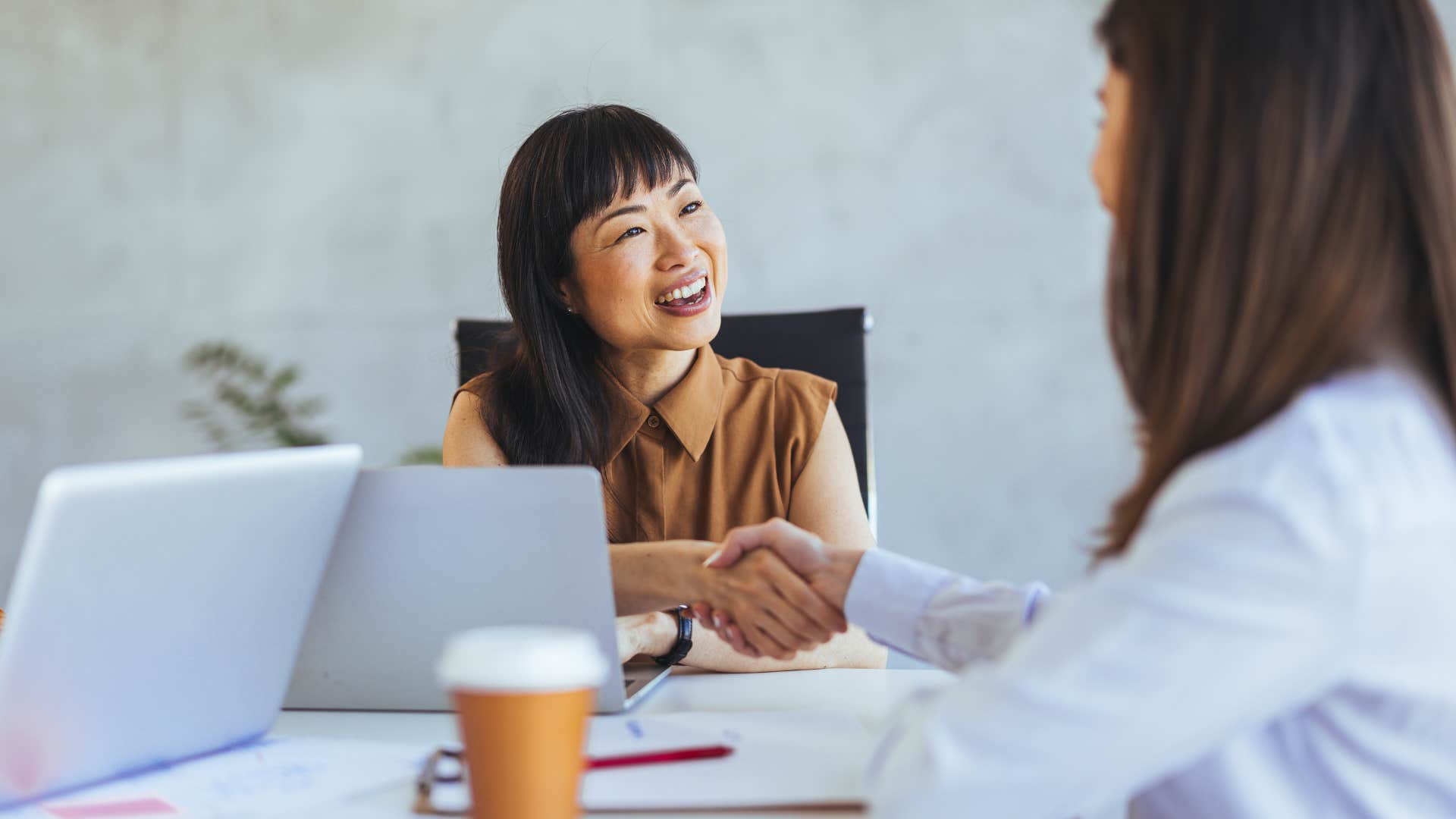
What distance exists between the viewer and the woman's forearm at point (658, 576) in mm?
1291

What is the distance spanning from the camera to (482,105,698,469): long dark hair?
174 cm

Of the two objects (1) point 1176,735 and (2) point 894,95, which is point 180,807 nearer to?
(1) point 1176,735

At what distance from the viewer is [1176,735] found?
0.64m

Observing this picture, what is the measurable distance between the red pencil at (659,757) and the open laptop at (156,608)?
0.96 ft

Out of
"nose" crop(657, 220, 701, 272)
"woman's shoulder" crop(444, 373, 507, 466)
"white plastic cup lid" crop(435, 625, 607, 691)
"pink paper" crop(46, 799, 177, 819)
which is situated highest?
"nose" crop(657, 220, 701, 272)

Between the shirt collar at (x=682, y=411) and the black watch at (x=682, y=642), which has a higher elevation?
the shirt collar at (x=682, y=411)


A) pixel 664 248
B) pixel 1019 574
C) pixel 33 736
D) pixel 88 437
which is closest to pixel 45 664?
pixel 33 736

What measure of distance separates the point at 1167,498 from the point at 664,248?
1.21m

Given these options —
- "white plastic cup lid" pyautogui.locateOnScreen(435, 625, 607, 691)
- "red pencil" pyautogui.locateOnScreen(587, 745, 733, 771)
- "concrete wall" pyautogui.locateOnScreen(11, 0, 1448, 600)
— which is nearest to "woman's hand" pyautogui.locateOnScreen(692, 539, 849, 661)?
"red pencil" pyautogui.locateOnScreen(587, 745, 733, 771)

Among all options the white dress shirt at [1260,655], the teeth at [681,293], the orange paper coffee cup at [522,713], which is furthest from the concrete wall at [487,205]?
the orange paper coffee cup at [522,713]

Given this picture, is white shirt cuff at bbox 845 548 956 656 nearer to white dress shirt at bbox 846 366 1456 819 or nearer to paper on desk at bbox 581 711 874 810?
paper on desk at bbox 581 711 874 810

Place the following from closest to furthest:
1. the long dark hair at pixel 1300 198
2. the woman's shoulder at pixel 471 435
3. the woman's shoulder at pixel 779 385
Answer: the long dark hair at pixel 1300 198
the woman's shoulder at pixel 471 435
the woman's shoulder at pixel 779 385

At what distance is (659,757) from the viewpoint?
86 cm

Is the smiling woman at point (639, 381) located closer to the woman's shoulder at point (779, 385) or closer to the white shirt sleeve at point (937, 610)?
the woman's shoulder at point (779, 385)
